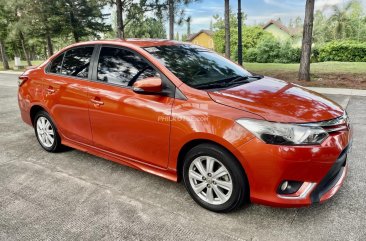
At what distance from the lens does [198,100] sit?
10.2 ft

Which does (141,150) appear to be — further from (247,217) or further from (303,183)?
(303,183)

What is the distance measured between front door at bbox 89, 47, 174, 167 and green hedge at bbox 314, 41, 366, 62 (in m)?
26.3

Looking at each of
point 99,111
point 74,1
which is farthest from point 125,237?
point 74,1

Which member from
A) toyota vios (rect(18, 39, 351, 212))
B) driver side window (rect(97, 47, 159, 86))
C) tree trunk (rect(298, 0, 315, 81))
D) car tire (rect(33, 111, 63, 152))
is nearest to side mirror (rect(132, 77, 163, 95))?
toyota vios (rect(18, 39, 351, 212))

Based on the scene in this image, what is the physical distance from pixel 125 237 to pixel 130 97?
1436 mm

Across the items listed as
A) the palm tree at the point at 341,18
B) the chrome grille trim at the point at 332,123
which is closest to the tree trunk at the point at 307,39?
the chrome grille trim at the point at 332,123

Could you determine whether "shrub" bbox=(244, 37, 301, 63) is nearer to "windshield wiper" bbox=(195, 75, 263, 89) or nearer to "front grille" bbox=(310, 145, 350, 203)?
"windshield wiper" bbox=(195, 75, 263, 89)

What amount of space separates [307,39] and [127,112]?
10304 millimetres

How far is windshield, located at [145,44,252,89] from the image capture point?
11.3 feet

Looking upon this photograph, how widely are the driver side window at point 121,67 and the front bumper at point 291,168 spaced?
139cm

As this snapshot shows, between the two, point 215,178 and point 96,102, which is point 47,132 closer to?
point 96,102

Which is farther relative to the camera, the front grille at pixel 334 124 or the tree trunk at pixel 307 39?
the tree trunk at pixel 307 39

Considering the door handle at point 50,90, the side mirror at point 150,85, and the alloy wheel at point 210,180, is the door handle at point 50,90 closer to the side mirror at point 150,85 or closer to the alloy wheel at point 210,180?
the side mirror at point 150,85

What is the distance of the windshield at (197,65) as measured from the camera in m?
3.45
